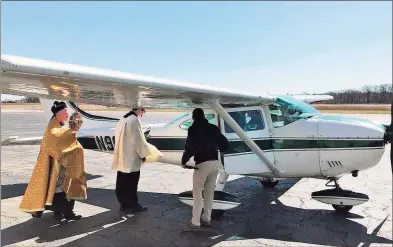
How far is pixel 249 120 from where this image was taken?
19.1ft

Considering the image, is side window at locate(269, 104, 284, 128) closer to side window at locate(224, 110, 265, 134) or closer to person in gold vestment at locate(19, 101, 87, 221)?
side window at locate(224, 110, 265, 134)

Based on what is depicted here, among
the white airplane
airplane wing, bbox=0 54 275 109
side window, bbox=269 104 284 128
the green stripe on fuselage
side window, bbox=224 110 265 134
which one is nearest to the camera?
airplane wing, bbox=0 54 275 109

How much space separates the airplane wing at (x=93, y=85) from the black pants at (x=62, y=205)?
1.39 meters

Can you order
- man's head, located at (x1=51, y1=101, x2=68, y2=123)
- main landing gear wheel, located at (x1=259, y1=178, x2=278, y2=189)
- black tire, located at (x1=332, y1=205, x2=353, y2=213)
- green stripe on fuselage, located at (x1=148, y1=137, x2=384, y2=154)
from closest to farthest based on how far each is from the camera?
man's head, located at (x1=51, y1=101, x2=68, y2=123) < green stripe on fuselage, located at (x1=148, y1=137, x2=384, y2=154) < black tire, located at (x1=332, y1=205, x2=353, y2=213) < main landing gear wheel, located at (x1=259, y1=178, x2=278, y2=189)

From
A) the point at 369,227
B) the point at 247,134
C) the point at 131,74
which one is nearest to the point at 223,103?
the point at 247,134

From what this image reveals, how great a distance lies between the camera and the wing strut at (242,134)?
16.9 feet

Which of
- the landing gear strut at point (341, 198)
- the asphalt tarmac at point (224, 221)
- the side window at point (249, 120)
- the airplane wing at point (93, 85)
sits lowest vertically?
the asphalt tarmac at point (224, 221)

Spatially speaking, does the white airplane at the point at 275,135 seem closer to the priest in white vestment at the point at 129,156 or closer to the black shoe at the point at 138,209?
the priest in white vestment at the point at 129,156

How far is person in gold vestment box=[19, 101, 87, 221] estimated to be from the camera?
15.4ft

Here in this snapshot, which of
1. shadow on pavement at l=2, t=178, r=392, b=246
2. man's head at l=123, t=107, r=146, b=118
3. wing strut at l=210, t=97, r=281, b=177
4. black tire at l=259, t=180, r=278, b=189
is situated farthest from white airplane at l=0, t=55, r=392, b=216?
black tire at l=259, t=180, r=278, b=189

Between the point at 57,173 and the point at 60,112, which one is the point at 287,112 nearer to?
the point at 60,112

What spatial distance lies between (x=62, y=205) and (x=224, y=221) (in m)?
2.31

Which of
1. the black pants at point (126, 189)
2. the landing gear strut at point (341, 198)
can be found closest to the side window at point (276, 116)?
the landing gear strut at point (341, 198)

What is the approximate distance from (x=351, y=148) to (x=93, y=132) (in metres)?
4.91
